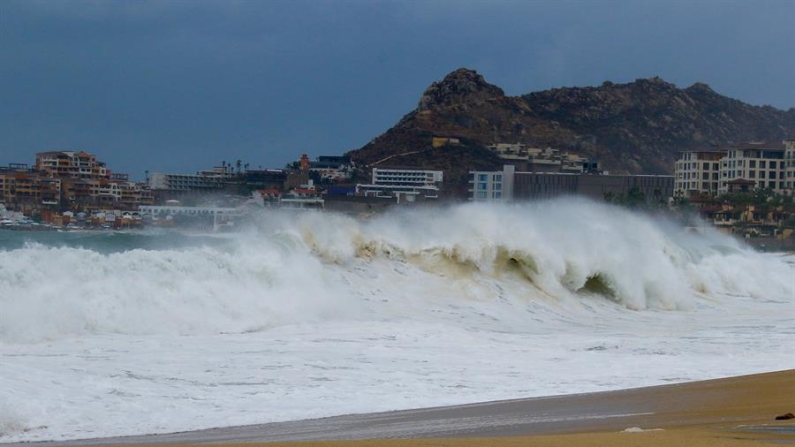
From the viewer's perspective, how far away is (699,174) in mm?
107312

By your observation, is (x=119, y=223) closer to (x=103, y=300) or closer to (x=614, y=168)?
(x=103, y=300)

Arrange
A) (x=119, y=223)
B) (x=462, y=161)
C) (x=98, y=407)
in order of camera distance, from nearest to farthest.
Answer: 1. (x=98, y=407)
2. (x=119, y=223)
3. (x=462, y=161)

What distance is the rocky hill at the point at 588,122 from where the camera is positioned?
489ft

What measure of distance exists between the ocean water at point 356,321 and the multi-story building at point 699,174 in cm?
6942

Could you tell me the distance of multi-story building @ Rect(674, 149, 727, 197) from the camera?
10612 cm

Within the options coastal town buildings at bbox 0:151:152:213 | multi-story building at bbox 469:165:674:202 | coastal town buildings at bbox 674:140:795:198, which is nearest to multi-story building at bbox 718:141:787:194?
coastal town buildings at bbox 674:140:795:198

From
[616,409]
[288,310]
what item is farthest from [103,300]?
[616,409]

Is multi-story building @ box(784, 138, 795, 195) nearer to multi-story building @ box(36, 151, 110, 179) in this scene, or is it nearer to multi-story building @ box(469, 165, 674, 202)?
multi-story building @ box(469, 165, 674, 202)

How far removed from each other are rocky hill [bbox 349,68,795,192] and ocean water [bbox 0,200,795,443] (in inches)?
4152

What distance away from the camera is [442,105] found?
16075 centimetres

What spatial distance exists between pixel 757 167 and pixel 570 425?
308ft

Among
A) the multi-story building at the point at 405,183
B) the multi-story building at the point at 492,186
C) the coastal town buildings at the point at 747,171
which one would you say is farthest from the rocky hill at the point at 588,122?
the coastal town buildings at the point at 747,171

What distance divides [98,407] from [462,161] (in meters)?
125

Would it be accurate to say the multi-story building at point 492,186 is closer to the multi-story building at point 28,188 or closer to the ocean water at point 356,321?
the multi-story building at point 28,188
